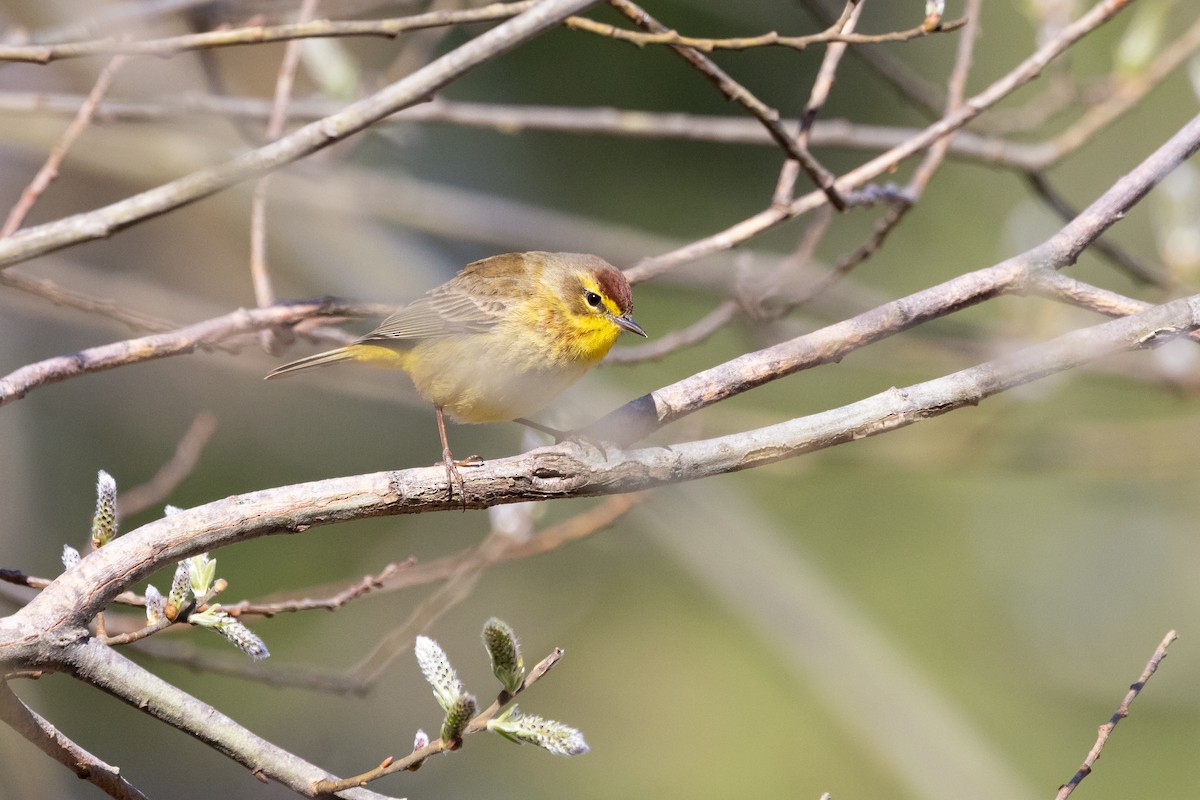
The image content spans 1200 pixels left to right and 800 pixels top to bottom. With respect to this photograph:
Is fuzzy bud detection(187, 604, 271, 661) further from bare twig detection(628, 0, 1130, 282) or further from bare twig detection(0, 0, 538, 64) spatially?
bare twig detection(628, 0, 1130, 282)

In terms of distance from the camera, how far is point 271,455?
296 inches

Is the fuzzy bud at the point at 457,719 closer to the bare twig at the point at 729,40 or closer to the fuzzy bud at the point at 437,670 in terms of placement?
the fuzzy bud at the point at 437,670

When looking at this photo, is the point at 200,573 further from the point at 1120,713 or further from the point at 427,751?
the point at 1120,713

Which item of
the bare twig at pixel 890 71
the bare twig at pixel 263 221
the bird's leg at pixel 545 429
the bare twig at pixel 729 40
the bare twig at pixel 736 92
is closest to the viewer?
the bare twig at pixel 729 40

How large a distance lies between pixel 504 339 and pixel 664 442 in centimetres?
79

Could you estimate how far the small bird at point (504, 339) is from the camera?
3.43 meters

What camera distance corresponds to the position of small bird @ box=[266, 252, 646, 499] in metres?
3.43

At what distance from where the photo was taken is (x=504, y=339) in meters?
3.57

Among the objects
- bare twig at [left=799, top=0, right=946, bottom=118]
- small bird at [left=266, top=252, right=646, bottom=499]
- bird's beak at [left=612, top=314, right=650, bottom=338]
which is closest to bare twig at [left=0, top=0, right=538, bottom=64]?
small bird at [left=266, top=252, right=646, bottom=499]

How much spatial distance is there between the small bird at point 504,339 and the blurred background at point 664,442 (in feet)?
1.58

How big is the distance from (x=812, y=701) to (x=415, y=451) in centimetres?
340

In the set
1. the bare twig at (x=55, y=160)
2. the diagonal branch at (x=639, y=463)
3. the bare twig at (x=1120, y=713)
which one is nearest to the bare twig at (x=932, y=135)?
the diagonal branch at (x=639, y=463)

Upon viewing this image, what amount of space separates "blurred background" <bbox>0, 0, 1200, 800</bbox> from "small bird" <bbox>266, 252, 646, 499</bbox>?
1.58 feet

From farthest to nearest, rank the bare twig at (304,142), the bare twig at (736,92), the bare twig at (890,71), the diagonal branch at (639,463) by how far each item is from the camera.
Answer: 1. the bare twig at (890,71)
2. the bare twig at (736,92)
3. the bare twig at (304,142)
4. the diagonal branch at (639,463)
